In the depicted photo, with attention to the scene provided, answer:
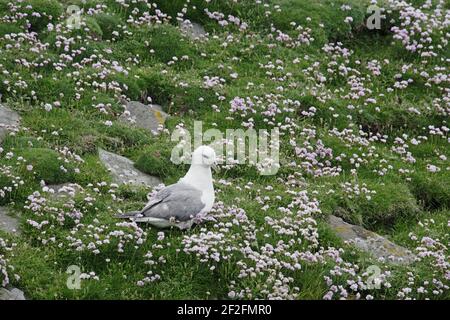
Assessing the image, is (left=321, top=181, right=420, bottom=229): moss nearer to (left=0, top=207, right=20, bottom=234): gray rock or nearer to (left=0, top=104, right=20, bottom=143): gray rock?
(left=0, top=207, right=20, bottom=234): gray rock

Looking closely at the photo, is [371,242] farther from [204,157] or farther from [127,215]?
[127,215]

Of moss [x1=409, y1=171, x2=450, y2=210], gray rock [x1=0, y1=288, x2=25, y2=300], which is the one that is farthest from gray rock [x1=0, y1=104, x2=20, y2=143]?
moss [x1=409, y1=171, x2=450, y2=210]

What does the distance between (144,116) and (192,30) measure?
11.9 ft

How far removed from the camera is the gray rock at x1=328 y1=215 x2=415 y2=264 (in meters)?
13.1

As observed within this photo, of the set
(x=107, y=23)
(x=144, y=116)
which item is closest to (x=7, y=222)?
(x=144, y=116)

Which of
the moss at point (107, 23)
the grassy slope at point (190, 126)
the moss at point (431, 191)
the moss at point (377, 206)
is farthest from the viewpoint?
the moss at point (107, 23)

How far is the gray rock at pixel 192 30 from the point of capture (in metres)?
18.8

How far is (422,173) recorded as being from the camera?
15758 millimetres

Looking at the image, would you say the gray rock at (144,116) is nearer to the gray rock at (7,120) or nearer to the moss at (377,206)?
the gray rock at (7,120)

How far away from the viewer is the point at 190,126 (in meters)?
16.0

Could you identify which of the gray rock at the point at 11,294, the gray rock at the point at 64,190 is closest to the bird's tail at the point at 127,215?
the gray rock at the point at 64,190

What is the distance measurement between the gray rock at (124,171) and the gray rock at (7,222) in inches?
76.2

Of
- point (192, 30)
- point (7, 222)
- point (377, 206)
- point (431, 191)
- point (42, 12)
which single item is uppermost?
point (42, 12)

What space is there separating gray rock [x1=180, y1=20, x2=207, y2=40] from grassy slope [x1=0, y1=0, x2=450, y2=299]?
220mm
